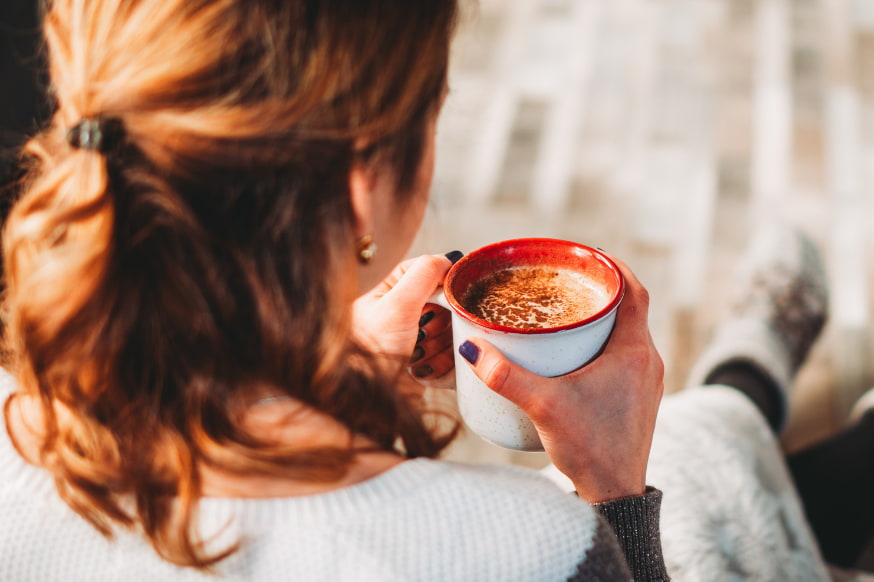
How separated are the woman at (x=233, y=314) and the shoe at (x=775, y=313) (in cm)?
101

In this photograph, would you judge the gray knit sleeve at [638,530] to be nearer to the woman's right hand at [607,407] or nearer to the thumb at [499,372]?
the woman's right hand at [607,407]

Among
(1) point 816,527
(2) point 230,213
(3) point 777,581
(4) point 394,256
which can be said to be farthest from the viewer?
(1) point 816,527

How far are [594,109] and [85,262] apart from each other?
1949 millimetres

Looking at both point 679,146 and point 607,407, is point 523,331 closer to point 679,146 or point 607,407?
point 607,407

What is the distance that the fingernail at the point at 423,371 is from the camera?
81 cm

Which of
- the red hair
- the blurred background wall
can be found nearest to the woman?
the red hair

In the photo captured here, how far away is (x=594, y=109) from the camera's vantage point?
2240 millimetres

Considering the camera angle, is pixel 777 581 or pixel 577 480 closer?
pixel 577 480

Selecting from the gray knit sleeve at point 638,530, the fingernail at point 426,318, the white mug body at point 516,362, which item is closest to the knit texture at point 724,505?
the gray knit sleeve at point 638,530

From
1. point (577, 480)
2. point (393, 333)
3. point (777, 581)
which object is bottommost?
point (777, 581)

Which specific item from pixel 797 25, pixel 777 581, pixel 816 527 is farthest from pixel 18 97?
pixel 797 25

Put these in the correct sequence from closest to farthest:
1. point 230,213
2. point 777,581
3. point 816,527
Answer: point 230,213, point 777,581, point 816,527

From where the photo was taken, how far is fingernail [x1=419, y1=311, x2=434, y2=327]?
78cm

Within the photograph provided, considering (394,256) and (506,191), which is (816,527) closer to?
(394,256)
